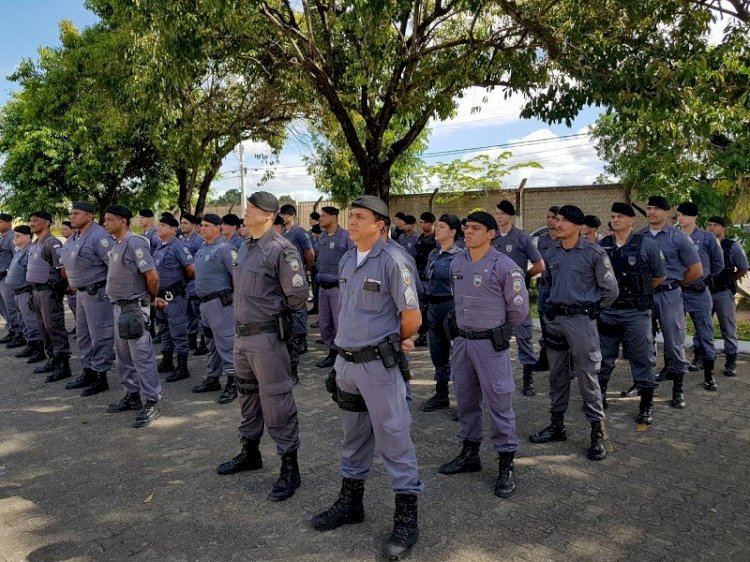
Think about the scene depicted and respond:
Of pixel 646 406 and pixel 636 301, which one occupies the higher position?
pixel 636 301

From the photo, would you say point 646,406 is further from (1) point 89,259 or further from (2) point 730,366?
(1) point 89,259

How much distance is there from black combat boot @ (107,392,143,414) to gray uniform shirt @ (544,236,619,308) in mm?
4137

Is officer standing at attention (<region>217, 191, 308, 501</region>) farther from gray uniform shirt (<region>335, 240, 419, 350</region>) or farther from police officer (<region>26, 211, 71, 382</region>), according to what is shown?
police officer (<region>26, 211, 71, 382</region>)

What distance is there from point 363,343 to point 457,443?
1878 mm

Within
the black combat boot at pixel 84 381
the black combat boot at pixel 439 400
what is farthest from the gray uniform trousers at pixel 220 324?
the black combat boot at pixel 439 400

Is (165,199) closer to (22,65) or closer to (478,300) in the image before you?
(22,65)

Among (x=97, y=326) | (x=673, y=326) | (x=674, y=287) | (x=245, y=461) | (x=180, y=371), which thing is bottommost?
(x=245, y=461)

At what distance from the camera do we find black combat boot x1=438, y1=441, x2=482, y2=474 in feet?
13.3

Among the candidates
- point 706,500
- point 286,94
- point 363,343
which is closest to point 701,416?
point 706,500

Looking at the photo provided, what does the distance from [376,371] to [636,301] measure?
2.85 meters

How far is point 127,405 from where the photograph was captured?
18.4ft

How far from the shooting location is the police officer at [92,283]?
19.6ft

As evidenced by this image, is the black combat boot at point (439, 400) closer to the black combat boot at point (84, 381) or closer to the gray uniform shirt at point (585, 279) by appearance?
the gray uniform shirt at point (585, 279)

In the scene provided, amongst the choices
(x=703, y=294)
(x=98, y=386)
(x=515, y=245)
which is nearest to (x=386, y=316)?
(x=515, y=245)
